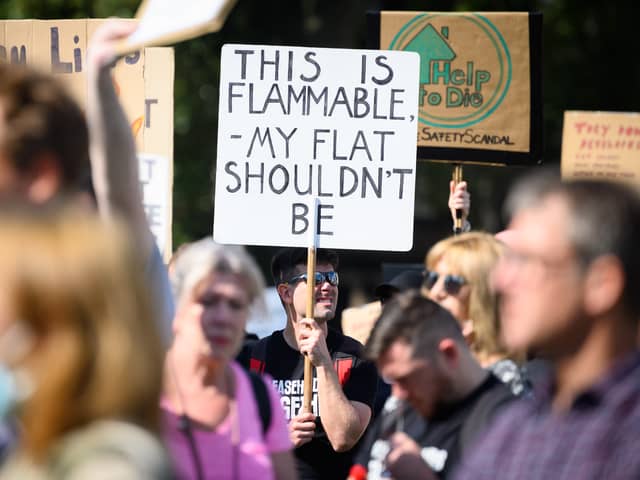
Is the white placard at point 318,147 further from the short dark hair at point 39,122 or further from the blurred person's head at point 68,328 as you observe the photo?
the blurred person's head at point 68,328

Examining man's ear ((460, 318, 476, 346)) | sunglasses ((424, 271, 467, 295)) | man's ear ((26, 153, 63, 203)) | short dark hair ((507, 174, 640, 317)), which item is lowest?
man's ear ((460, 318, 476, 346))

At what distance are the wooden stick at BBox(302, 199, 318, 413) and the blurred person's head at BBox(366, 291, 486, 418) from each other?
1.59 meters

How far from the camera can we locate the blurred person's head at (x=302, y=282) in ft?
16.5

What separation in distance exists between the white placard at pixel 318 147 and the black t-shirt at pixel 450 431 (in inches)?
75.0

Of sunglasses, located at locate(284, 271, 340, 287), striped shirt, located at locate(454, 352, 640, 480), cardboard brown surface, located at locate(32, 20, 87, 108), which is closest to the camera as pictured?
striped shirt, located at locate(454, 352, 640, 480)

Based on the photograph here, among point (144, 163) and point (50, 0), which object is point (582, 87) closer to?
point (50, 0)

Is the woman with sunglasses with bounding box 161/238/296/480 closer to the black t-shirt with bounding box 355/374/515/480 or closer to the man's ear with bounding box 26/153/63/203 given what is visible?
the black t-shirt with bounding box 355/374/515/480

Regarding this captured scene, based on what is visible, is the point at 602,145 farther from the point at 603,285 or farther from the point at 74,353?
the point at 74,353

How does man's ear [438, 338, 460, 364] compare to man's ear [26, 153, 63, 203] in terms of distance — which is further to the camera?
man's ear [438, 338, 460, 364]

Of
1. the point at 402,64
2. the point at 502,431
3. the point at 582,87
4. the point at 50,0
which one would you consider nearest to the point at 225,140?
the point at 402,64

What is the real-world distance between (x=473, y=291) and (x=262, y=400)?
896 millimetres

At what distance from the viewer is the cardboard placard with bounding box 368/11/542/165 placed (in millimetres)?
6328

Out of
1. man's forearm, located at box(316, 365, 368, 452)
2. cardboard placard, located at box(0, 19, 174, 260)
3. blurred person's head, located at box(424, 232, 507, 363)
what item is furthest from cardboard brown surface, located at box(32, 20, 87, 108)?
blurred person's head, located at box(424, 232, 507, 363)

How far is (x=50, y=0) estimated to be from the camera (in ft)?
53.2
